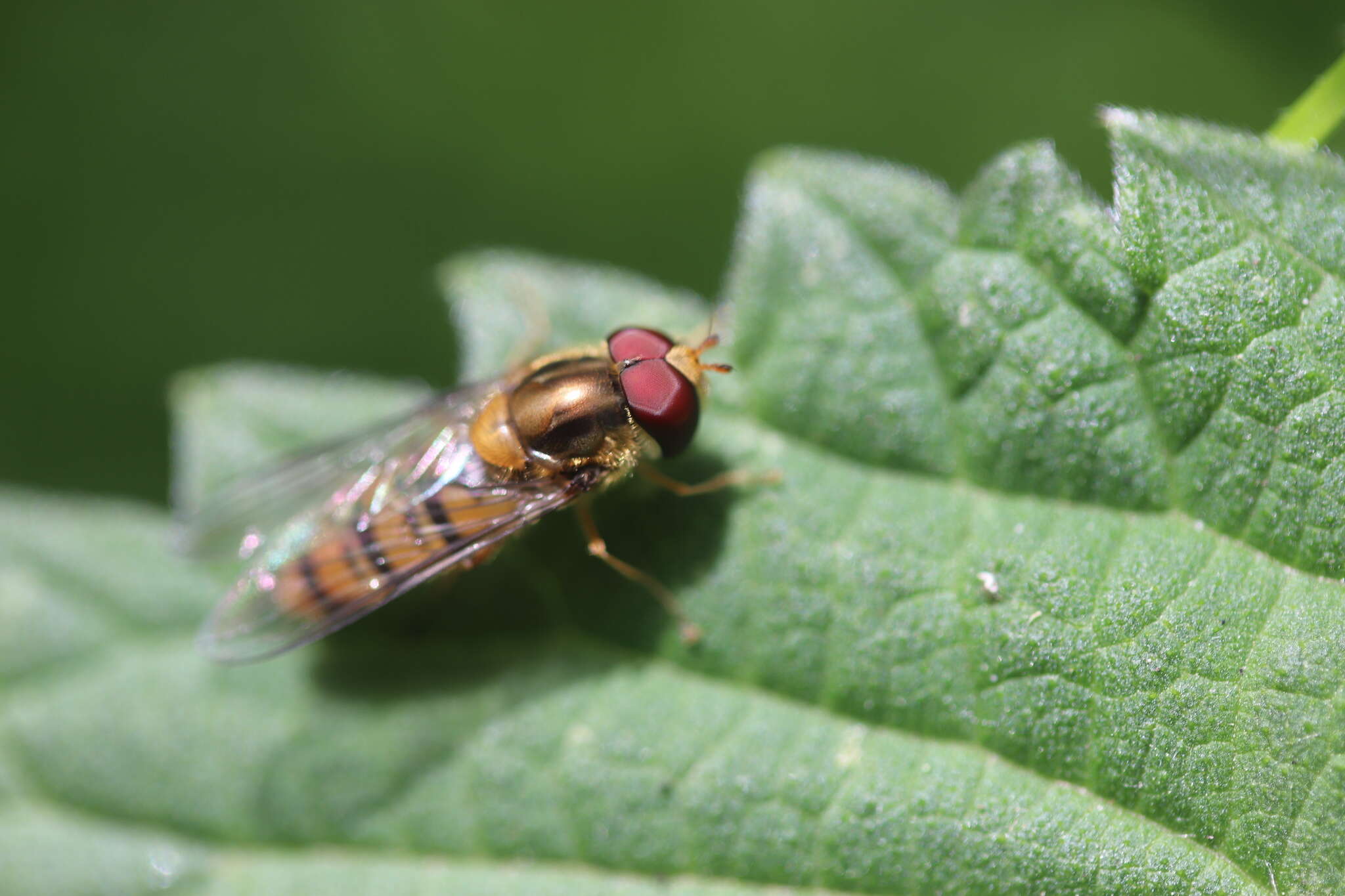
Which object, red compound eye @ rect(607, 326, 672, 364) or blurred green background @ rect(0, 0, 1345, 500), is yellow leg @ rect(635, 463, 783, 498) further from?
blurred green background @ rect(0, 0, 1345, 500)

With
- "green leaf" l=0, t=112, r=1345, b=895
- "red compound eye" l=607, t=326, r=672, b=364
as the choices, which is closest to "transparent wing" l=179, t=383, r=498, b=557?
"green leaf" l=0, t=112, r=1345, b=895

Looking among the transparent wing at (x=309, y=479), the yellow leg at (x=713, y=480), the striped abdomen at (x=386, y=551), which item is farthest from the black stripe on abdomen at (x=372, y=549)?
the yellow leg at (x=713, y=480)

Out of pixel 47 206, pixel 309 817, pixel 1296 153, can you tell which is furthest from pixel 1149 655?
pixel 47 206

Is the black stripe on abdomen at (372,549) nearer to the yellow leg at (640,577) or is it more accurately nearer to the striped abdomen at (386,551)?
the striped abdomen at (386,551)

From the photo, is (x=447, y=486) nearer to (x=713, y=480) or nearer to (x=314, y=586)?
(x=314, y=586)

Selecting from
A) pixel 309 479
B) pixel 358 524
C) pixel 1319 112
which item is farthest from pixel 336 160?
pixel 1319 112

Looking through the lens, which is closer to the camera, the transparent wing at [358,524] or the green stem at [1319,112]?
the green stem at [1319,112]

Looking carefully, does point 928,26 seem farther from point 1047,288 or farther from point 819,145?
point 1047,288
